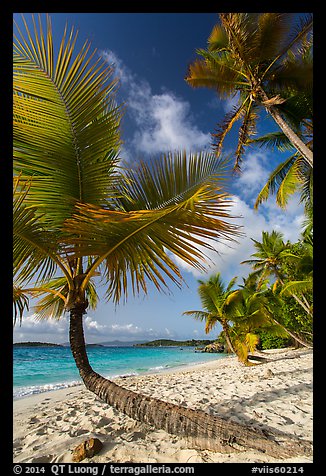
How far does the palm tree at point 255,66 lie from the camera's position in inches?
214

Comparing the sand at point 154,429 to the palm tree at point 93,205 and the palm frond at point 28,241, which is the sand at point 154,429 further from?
the palm frond at point 28,241

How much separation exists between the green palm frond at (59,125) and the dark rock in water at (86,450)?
91.0 inches

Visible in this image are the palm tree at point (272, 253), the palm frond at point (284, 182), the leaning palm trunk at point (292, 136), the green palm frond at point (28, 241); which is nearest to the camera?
the green palm frond at point (28, 241)

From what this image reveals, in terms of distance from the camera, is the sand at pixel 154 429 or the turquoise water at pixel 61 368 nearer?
the sand at pixel 154 429

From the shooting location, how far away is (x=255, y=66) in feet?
20.5

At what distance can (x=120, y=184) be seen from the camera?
306 centimetres

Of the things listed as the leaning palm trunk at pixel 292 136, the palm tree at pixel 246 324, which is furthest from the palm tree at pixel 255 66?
the palm tree at pixel 246 324

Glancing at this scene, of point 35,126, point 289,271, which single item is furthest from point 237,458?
point 289,271

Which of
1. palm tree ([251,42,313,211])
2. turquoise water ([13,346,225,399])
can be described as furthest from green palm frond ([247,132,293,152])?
turquoise water ([13,346,225,399])

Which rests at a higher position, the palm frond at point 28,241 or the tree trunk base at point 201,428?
the palm frond at point 28,241

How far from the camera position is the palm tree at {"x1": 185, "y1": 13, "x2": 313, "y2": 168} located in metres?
5.45

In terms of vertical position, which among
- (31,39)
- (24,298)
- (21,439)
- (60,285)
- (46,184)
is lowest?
(21,439)
